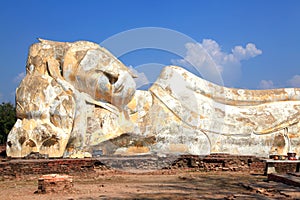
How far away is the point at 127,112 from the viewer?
15.6 meters

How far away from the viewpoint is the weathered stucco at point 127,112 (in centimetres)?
1437

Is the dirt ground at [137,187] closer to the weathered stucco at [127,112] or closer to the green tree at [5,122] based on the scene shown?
the weathered stucco at [127,112]

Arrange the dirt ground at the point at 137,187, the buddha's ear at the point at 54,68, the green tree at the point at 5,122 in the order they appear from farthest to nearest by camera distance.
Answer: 1. the green tree at the point at 5,122
2. the buddha's ear at the point at 54,68
3. the dirt ground at the point at 137,187

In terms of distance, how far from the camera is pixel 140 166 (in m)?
13.7

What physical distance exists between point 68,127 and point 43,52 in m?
3.00

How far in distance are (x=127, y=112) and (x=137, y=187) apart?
6.15 meters

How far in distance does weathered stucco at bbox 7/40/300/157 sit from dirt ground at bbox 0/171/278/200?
7.80 feet

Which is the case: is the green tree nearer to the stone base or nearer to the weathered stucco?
the weathered stucco

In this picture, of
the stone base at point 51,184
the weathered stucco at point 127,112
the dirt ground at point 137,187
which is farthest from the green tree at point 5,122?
the stone base at point 51,184

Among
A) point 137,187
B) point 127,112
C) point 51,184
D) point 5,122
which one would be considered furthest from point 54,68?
point 5,122

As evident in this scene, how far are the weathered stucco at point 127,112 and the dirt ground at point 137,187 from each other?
7.80 ft

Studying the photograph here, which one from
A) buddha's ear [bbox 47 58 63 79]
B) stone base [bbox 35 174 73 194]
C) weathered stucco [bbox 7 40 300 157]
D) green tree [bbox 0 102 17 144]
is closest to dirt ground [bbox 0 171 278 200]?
stone base [bbox 35 174 73 194]

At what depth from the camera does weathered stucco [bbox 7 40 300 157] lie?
47.1ft

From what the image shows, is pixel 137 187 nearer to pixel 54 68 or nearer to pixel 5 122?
pixel 54 68
